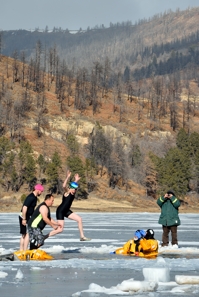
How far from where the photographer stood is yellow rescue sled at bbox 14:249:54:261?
14.4 metres

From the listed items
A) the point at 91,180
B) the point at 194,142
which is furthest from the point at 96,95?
the point at 91,180

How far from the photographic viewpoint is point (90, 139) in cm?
9056

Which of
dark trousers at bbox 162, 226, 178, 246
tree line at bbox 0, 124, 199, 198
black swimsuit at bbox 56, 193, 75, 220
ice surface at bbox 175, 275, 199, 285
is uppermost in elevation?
black swimsuit at bbox 56, 193, 75, 220

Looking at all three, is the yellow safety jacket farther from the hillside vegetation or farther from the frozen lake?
the hillside vegetation

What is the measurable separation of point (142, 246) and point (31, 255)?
283 cm

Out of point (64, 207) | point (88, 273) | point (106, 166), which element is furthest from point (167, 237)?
point (106, 166)

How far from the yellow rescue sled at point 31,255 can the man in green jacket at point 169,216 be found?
4563 mm

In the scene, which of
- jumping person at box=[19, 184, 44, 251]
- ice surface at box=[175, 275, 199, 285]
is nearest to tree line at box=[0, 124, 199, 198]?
jumping person at box=[19, 184, 44, 251]

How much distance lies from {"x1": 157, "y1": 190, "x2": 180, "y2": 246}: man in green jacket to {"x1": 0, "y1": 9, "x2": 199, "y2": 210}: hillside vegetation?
55809 mm

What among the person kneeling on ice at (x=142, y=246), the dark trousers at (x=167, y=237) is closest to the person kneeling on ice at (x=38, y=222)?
the person kneeling on ice at (x=142, y=246)

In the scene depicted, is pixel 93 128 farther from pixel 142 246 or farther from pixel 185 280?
pixel 185 280

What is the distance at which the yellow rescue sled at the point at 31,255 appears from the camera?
47.2 ft

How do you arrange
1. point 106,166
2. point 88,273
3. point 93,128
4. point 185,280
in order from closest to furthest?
1. point 185,280
2. point 88,273
3. point 106,166
4. point 93,128

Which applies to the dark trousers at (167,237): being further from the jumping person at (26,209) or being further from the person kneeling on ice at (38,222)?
the jumping person at (26,209)
